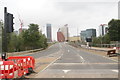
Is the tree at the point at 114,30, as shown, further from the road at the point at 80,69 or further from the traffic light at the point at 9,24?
the traffic light at the point at 9,24

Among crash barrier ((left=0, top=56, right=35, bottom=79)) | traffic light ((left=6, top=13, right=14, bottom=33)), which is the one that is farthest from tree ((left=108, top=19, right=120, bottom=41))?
traffic light ((left=6, top=13, right=14, bottom=33))

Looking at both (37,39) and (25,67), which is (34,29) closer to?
(37,39)

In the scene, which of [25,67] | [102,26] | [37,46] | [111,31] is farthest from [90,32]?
[25,67]

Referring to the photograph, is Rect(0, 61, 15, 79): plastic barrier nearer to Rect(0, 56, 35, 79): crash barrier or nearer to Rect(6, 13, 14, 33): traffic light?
Rect(0, 56, 35, 79): crash barrier

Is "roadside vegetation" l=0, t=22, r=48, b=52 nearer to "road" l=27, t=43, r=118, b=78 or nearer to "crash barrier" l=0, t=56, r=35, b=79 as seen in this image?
"road" l=27, t=43, r=118, b=78

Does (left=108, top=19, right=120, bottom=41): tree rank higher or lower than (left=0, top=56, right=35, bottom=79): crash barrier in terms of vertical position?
higher

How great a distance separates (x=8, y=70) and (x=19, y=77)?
1691 mm

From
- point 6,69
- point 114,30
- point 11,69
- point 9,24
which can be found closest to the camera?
point 9,24

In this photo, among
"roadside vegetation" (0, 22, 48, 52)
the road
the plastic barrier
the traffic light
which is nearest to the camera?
the traffic light

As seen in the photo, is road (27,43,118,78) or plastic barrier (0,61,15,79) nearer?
plastic barrier (0,61,15,79)

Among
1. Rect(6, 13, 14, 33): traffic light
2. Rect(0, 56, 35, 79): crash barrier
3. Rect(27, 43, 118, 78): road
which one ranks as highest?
Rect(6, 13, 14, 33): traffic light

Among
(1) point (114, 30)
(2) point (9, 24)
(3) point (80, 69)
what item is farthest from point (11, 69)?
(1) point (114, 30)

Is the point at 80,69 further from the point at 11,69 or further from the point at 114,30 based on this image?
the point at 114,30

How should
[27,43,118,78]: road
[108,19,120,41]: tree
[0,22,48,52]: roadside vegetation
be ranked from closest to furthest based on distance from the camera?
[27,43,118,78]: road, [0,22,48,52]: roadside vegetation, [108,19,120,41]: tree
